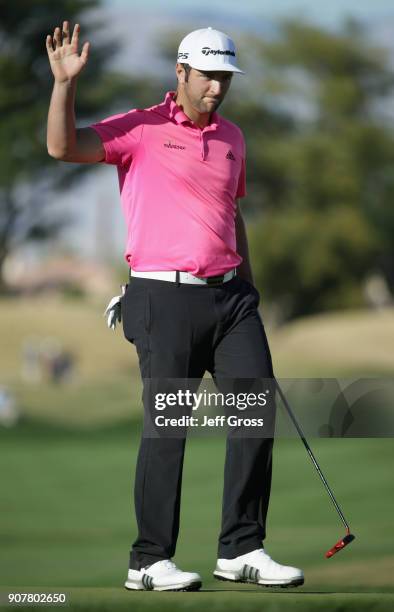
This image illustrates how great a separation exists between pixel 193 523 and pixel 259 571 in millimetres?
6618

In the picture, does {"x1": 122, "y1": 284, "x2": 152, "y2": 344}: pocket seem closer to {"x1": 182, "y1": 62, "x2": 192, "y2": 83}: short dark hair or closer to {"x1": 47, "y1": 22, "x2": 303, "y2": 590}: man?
Answer: {"x1": 47, "y1": 22, "x2": 303, "y2": 590}: man

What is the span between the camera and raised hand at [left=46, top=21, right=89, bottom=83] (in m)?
4.09

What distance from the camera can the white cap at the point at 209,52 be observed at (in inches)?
171

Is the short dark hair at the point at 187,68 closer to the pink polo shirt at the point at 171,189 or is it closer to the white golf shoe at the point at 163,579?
the pink polo shirt at the point at 171,189

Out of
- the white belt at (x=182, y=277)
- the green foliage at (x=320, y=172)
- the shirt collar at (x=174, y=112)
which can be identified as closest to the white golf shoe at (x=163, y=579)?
the white belt at (x=182, y=277)

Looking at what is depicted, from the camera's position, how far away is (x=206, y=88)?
439 centimetres

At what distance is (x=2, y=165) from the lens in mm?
29297

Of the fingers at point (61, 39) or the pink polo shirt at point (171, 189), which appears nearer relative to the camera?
the fingers at point (61, 39)

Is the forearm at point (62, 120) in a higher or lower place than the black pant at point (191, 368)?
higher

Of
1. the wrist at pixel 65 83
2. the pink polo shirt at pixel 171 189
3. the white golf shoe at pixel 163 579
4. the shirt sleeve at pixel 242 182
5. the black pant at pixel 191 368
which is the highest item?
the shirt sleeve at pixel 242 182

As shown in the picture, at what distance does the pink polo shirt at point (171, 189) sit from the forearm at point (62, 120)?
0.16 metres

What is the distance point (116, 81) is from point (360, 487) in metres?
27.5

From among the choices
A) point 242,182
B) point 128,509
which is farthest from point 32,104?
point 242,182

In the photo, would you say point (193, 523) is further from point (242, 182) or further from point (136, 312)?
point (136, 312)
